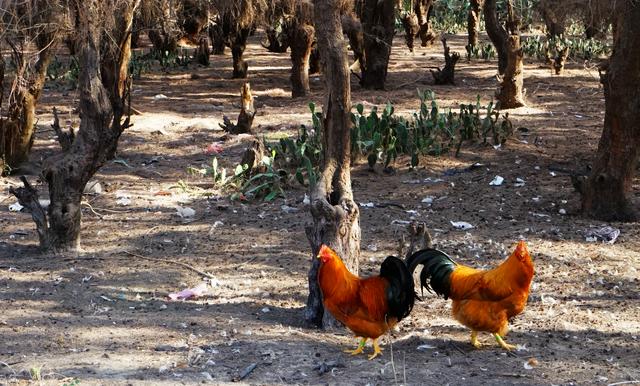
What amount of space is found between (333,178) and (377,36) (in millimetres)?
9632

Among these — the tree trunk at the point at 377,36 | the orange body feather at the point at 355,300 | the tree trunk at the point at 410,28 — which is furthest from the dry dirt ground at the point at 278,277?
the tree trunk at the point at 410,28

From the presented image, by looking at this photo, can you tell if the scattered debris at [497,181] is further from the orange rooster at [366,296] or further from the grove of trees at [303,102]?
the orange rooster at [366,296]

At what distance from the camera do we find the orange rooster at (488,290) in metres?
5.59

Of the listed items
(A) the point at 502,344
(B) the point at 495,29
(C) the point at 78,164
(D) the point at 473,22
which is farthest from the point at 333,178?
(D) the point at 473,22

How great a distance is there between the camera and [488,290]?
562 centimetres

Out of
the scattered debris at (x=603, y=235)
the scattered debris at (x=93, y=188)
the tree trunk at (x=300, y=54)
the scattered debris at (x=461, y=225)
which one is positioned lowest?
the scattered debris at (x=603, y=235)

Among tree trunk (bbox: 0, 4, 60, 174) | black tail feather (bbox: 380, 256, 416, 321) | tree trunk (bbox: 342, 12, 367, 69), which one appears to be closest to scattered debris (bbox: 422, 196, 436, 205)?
black tail feather (bbox: 380, 256, 416, 321)

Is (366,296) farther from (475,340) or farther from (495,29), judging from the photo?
(495,29)

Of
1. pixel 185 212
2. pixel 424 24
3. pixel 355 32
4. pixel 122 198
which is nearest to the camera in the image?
pixel 185 212

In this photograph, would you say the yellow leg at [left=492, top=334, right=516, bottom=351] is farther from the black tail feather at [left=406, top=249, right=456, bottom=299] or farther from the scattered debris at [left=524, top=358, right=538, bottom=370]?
the black tail feather at [left=406, top=249, right=456, bottom=299]

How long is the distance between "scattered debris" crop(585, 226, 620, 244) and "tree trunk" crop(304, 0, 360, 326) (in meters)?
2.94

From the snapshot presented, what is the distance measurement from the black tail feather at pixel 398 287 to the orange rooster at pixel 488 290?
0.23m

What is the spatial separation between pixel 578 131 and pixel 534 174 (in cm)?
231

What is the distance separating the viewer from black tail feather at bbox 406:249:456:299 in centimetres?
583
